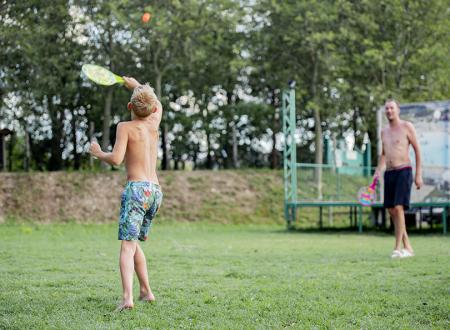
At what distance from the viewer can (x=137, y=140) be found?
17.3 feet

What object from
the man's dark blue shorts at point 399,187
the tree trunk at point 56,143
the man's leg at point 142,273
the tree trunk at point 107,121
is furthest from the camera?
the tree trunk at point 56,143

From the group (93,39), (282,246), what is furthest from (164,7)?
(282,246)

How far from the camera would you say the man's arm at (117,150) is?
200 inches

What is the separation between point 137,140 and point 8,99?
21292 millimetres

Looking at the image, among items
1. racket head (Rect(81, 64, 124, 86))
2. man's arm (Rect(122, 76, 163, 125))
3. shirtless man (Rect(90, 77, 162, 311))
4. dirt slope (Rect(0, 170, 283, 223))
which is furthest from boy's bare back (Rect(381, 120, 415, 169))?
dirt slope (Rect(0, 170, 283, 223))

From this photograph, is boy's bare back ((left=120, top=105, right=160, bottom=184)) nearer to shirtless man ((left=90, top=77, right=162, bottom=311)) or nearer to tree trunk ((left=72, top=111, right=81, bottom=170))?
shirtless man ((left=90, top=77, right=162, bottom=311))

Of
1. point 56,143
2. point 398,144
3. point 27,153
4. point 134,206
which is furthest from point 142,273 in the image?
point 56,143

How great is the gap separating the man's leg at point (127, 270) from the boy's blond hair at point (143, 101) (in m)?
0.95

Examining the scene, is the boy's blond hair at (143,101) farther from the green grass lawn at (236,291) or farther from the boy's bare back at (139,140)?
the green grass lawn at (236,291)

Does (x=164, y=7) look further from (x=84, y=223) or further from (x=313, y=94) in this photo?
(x=84, y=223)

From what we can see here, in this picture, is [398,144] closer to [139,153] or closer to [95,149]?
[139,153]

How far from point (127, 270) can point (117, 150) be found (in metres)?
0.84

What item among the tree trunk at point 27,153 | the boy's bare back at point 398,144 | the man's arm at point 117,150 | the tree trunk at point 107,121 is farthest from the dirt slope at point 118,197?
the man's arm at point 117,150

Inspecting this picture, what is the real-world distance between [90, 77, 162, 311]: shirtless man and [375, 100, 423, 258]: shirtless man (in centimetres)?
478
